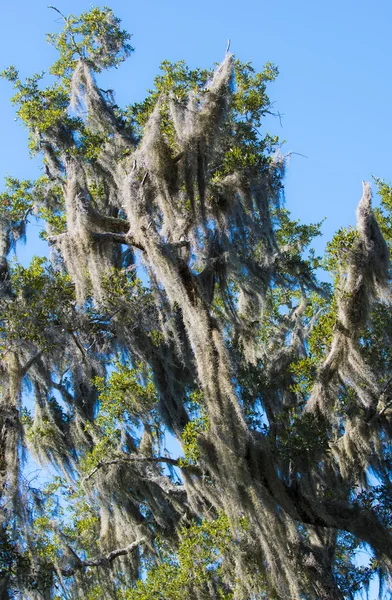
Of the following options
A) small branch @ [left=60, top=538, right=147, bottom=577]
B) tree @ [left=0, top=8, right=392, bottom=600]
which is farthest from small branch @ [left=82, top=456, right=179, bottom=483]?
small branch @ [left=60, top=538, right=147, bottom=577]

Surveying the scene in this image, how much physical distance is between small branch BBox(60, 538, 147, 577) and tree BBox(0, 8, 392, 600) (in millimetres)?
30

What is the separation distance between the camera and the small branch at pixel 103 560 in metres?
10.1

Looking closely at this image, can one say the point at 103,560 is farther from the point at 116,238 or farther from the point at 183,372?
the point at 116,238

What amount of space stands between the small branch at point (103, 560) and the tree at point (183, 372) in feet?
0.10

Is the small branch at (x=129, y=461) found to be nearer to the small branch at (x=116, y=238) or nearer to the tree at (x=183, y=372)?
the tree at (x=183, y=372)

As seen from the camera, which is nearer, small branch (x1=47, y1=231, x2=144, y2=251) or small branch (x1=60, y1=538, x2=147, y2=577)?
small branch (x1=47, y1=231, x2=144, y2=251)

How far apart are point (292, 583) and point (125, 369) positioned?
386 centimetres

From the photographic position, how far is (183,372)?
1076 centimetres

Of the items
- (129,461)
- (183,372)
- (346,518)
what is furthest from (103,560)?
(346,518)

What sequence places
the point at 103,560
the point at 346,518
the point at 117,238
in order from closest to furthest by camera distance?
the point at 346,518 → the point at 117,238 → the point at 103,560

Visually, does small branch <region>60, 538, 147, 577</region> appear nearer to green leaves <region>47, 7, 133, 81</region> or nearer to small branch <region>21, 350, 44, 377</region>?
small branch <region>21, 350, 44, 377</region>

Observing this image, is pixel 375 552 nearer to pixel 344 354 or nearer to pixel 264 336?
pixel 344 354

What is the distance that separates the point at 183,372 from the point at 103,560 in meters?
2.76

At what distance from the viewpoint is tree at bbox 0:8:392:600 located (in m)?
8.66
